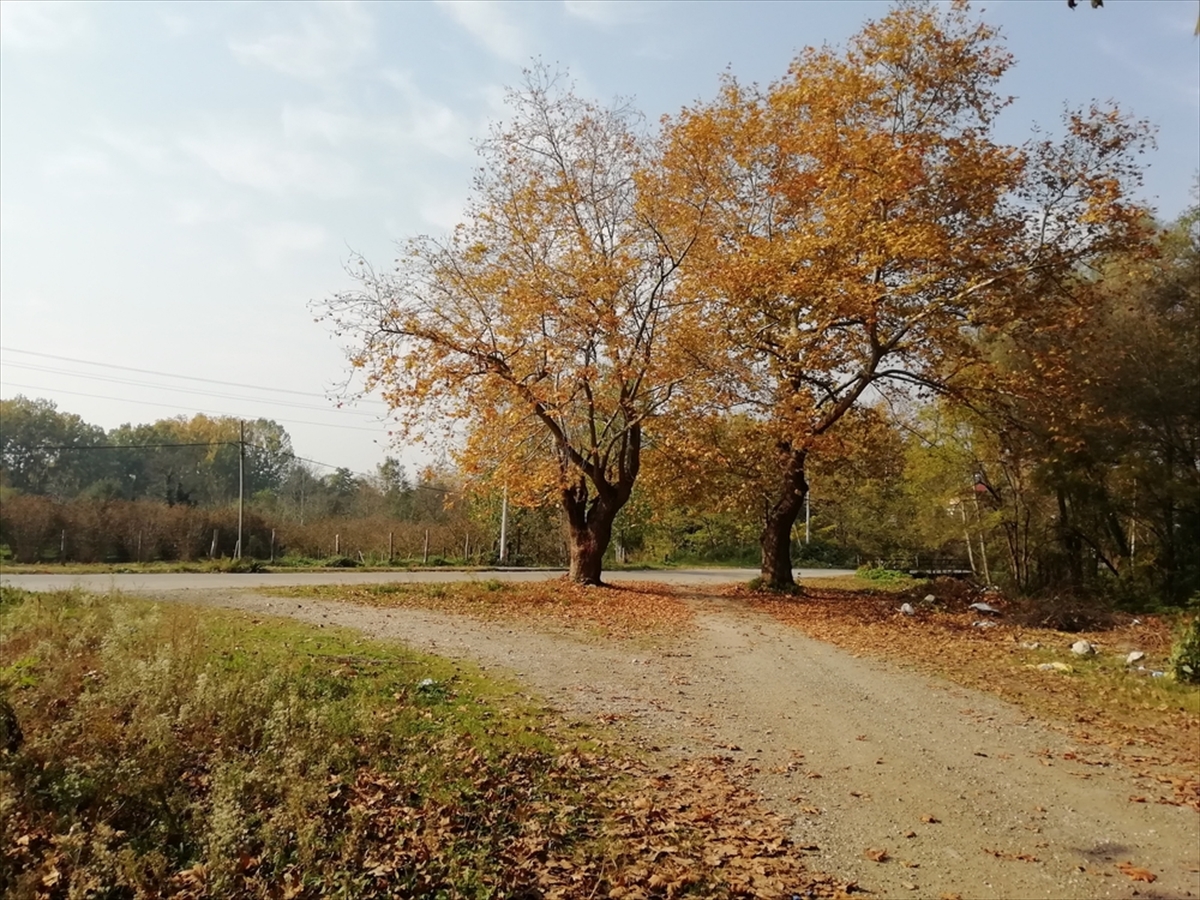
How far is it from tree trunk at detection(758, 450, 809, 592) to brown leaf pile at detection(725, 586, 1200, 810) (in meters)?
1.39

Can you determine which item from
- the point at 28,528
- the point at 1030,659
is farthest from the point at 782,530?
the point at 28,528

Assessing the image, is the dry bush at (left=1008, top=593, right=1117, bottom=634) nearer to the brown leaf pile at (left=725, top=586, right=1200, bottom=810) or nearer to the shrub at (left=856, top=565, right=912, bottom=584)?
the brown leaf pile at (left=725, top=586, right=1200, bottom=810)

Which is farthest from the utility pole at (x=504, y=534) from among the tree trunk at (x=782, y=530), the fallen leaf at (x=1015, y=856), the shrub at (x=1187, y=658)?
the fallen leaf at (x=1015, y=856)

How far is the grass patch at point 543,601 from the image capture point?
1518 centimetres

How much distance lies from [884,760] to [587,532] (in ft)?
48.7

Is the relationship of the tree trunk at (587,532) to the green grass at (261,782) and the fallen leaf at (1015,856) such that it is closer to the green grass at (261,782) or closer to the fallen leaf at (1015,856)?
the green grass at (261,782)

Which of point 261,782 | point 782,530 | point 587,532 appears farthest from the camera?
point 782,530

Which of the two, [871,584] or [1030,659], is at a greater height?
[871,584]

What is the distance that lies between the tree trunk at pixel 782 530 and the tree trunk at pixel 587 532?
448cm

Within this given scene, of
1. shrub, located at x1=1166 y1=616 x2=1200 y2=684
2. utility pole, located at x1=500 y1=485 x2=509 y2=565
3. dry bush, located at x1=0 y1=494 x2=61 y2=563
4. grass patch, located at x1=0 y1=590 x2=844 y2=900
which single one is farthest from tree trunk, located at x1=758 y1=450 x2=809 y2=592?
dry bush, located at x1=0 y1=494 x2=61 y2=563

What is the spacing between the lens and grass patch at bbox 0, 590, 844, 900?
4.64 meters

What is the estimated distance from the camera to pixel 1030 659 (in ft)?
41.1

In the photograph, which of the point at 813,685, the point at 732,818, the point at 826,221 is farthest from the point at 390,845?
the point at 826,221

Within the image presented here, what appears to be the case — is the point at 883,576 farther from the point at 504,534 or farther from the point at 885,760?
the point at 885,760
